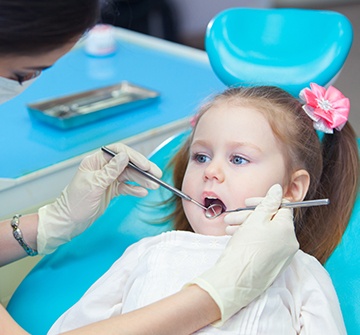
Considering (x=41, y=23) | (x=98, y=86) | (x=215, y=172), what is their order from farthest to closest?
1. (x=98, y=86)
2. (x=215, y=172)
3. (x=41, y=23)

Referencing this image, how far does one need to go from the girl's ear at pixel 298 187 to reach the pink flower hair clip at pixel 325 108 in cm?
13

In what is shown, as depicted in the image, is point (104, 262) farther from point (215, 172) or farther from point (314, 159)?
point (314, 159)

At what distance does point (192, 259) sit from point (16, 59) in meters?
0.52

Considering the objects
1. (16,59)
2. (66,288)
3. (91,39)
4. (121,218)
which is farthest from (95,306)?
(91,39)

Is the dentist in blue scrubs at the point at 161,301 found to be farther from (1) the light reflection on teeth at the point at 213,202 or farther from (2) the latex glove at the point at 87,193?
(2) the latex glove at the point at 87,193

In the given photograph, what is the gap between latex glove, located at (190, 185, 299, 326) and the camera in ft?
3.41

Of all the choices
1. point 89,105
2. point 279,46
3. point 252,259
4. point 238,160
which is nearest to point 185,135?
point 279,46

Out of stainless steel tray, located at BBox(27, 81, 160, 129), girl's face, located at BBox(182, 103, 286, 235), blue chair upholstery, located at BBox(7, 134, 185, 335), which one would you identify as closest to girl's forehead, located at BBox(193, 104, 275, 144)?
girl's face, located at BBox(182, 103, 286, 235)

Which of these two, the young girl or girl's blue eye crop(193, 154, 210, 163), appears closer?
the young girl

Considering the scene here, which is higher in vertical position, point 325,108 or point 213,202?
point 325,108

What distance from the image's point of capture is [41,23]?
0.99 m

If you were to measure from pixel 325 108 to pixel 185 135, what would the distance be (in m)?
0.47

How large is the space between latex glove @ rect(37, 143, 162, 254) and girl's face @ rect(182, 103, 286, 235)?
0.54ft

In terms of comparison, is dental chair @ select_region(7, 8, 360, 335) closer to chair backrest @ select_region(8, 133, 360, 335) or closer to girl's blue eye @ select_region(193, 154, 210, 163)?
chair backrest @ select_region(8, 133, 360, 335)
